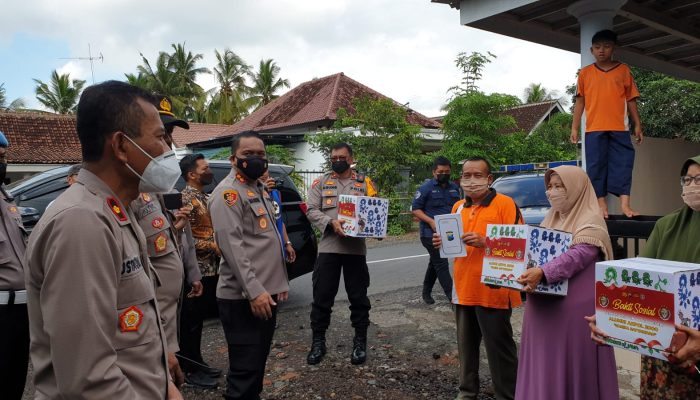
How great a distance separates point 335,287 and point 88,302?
3.54 m

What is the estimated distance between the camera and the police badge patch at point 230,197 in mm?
3268

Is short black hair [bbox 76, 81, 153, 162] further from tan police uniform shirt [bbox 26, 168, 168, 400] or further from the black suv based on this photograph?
the black suv

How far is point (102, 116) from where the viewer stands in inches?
63.2

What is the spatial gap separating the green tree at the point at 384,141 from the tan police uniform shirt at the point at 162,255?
1295 cm

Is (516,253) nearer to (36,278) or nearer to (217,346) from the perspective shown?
(36,278)

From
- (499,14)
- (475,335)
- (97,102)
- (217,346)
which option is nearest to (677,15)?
(499,14)

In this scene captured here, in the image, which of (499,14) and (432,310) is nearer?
(499,14)

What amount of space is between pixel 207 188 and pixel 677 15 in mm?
6292

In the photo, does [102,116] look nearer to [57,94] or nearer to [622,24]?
[622,24]

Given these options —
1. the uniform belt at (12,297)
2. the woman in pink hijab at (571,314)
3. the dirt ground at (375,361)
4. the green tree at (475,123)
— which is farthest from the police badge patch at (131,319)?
the green tree at (475,123)

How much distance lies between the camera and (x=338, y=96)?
2291 centimetres

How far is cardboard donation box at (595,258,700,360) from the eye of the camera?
2098 mm

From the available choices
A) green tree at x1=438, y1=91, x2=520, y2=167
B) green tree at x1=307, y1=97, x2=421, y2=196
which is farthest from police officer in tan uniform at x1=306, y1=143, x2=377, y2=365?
green tree at x1=438, y1=91, x2=520, y2=167

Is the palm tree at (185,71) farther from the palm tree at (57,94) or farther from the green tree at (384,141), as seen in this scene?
the green tree at (384,141)
